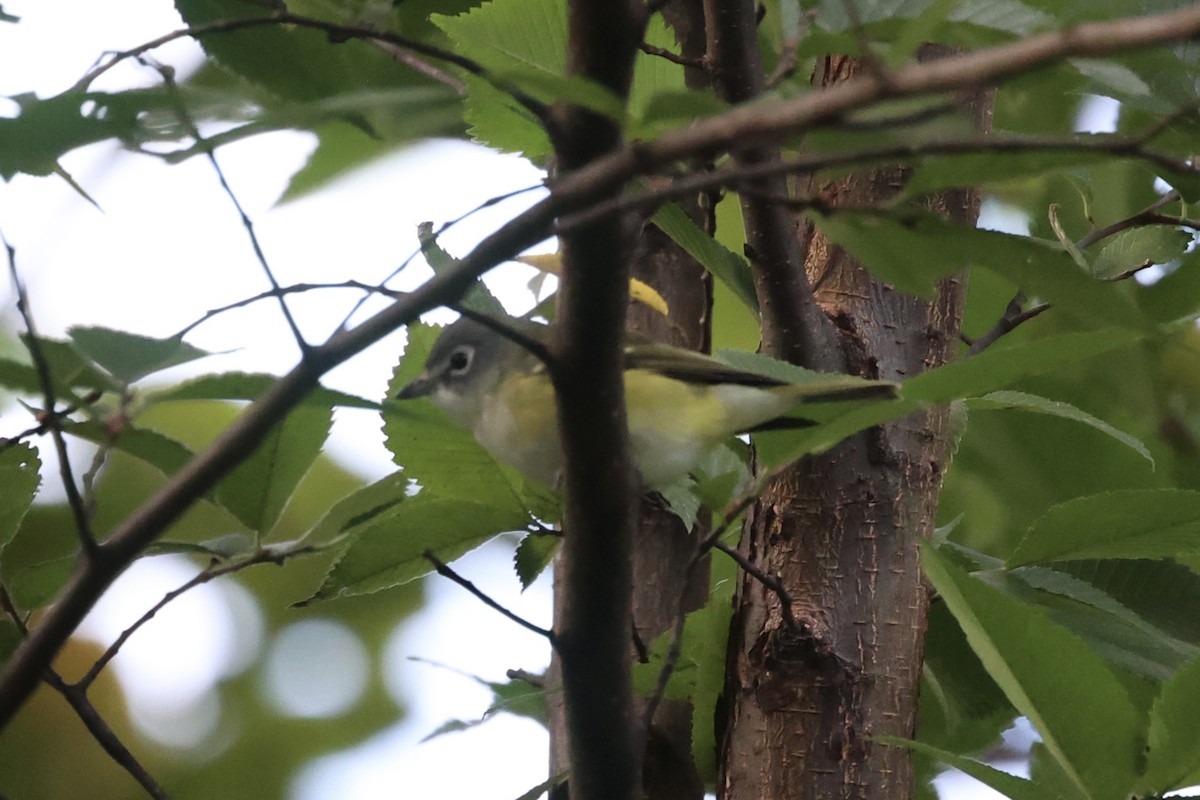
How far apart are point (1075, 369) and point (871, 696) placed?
113 centimetres

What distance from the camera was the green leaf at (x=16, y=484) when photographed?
1.38 meters

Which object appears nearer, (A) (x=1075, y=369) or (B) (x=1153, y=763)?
(B) (x=1153, y=763)

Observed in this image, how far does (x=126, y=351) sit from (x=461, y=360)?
1292mm

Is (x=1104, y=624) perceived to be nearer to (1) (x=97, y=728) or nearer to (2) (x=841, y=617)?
(2) (x=841, y=617)

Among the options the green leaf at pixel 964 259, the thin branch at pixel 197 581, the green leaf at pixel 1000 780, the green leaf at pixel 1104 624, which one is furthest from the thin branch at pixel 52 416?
the green leaf at pixel 1104 624

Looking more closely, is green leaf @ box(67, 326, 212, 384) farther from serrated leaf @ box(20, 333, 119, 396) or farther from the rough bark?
the rough bark

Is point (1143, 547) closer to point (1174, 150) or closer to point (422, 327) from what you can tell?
point (1174, 150)

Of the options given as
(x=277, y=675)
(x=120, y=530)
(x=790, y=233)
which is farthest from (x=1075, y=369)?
(x=120, y=530)

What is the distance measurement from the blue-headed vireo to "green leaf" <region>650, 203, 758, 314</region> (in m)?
0.12

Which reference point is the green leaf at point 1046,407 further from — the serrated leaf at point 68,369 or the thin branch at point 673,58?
the serrated leaf at point 68,369

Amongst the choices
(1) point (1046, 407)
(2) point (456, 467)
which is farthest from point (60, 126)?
(1) point (1046, 407)

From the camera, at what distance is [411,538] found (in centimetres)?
147

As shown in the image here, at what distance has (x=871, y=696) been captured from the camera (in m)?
1.60

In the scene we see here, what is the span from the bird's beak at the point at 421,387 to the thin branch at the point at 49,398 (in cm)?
114
